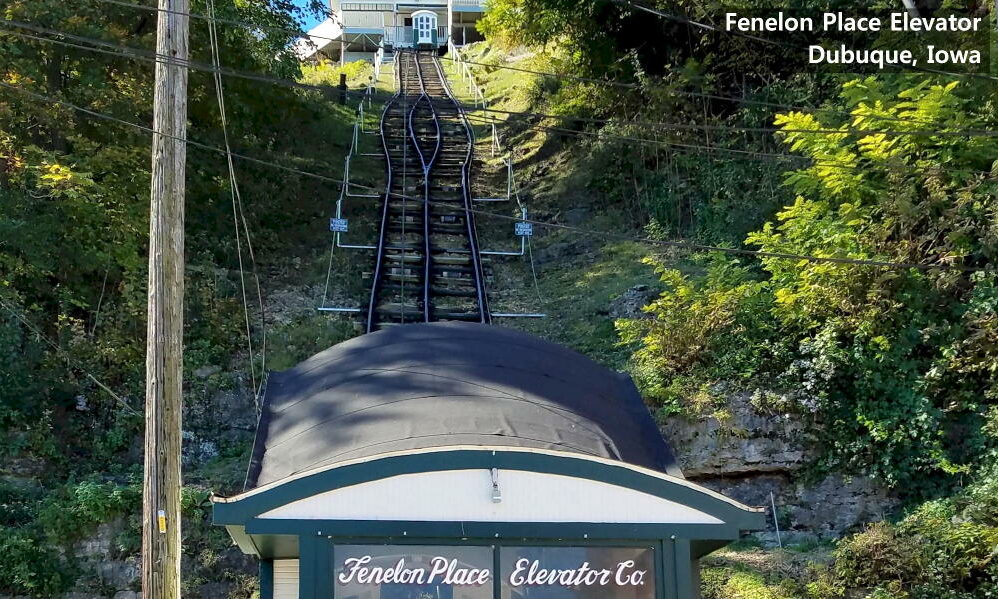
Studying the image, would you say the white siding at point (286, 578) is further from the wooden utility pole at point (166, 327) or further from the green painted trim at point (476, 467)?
the green painted trim at point (476, 467)

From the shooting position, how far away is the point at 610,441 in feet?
27.6

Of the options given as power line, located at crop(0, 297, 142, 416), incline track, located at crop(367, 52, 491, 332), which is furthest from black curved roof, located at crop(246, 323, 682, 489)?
incline track, located at crop(367, 52, 491, 332)

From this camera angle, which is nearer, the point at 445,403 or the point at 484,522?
the point at 484,522

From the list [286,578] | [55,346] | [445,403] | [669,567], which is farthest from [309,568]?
[55,346]

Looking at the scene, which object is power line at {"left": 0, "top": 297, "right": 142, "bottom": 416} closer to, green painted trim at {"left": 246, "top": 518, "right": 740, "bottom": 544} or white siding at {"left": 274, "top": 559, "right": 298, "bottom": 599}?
white siding at {"left": 274, "top": 559, "right": 298, "bottom": 599}

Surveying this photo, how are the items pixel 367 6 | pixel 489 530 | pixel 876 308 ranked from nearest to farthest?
1. pixel 489 530
2. pixel 876 308
3. pixel 367 6

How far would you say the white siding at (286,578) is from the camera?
7.83 m

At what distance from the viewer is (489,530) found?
672 cm

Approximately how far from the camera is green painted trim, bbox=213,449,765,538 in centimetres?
662

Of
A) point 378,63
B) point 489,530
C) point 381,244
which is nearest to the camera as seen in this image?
point 489,530

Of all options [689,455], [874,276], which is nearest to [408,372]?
[689,455]

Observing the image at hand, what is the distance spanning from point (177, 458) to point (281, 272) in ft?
39.8

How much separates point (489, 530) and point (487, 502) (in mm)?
186

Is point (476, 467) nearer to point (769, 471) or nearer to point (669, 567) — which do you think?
point (669, 567)
